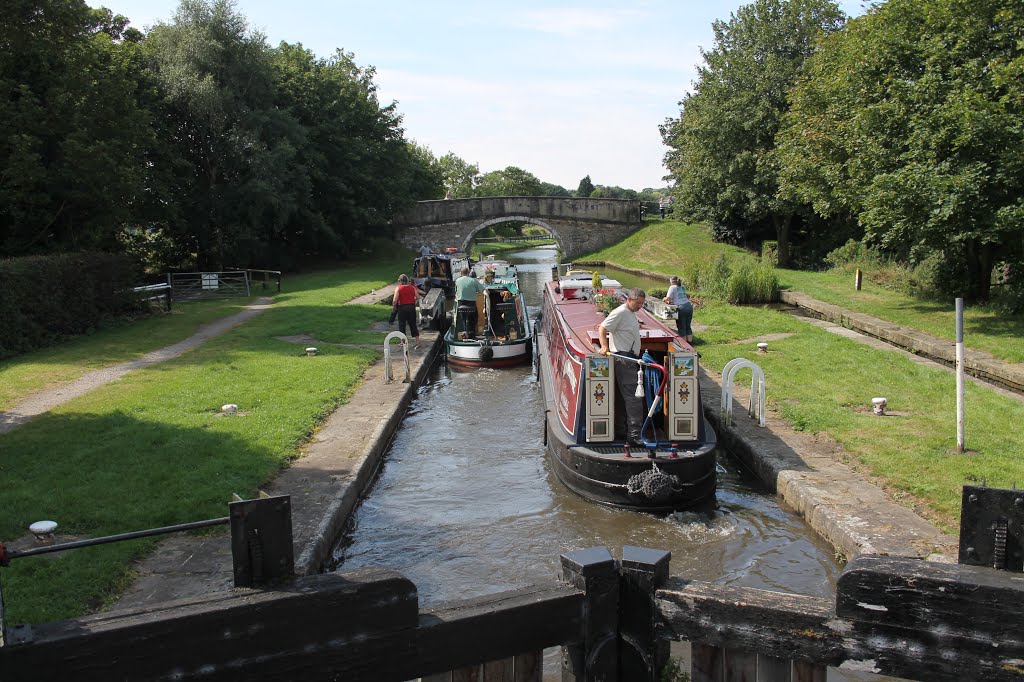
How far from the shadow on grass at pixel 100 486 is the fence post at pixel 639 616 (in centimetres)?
372

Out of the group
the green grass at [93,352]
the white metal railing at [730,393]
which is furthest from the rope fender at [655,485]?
the green grass at [93,352]

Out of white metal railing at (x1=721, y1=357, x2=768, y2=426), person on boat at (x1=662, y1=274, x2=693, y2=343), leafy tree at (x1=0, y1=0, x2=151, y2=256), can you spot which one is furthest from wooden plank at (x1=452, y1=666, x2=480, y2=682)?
leafy tree at (x1=0, y1=0, x2=151, y2=256)

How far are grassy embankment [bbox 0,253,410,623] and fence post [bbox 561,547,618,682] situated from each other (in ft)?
11.8

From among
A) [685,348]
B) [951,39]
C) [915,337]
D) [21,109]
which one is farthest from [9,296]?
[951,39]

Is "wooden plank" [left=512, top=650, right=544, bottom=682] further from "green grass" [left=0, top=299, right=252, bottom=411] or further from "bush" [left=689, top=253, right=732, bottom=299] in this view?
"bush" [left=689, top=253, right=732, bottom=299]

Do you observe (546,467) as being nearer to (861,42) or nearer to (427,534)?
(427,534)

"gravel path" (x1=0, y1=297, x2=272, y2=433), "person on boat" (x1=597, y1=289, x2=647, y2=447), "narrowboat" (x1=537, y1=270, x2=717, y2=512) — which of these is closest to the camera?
"narrowboat" (x1=537, y1=270, x2=717, y2=512)

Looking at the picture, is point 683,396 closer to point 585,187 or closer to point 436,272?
point 436,272

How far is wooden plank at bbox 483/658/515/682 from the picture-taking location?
339 cm

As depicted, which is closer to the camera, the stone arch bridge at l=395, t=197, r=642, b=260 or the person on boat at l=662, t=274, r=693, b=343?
the person on boat at l=662, t=274, r=693, b=343

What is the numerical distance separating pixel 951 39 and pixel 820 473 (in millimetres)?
12245

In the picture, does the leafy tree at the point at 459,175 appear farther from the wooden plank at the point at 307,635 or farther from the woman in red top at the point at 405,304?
the wooden plank at the point at 307,635

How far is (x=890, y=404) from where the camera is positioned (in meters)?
11.0

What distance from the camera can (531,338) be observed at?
1772 cm
